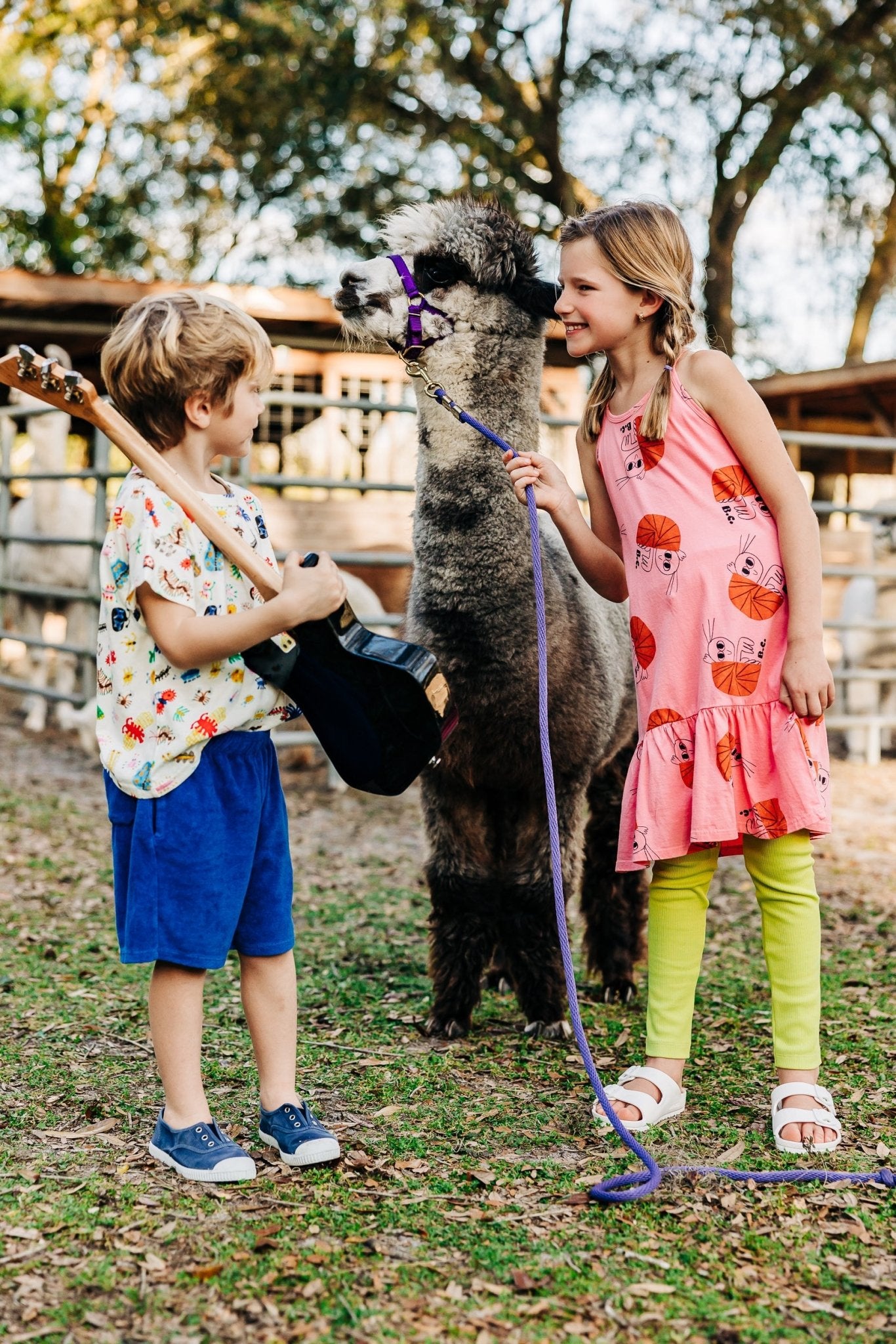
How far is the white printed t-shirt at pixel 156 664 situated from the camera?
2.03 meters

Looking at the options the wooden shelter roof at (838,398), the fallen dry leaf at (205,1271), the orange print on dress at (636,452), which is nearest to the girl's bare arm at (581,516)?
the orange print on dress at (636,452)

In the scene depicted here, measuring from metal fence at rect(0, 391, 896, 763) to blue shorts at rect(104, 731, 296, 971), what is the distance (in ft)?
13.2

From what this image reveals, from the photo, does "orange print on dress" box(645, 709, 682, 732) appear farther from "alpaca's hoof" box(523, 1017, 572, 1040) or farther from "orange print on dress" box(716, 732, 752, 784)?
"alpaca's hoof" box(523, 1017, 572, 1040)

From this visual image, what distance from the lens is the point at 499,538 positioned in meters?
2.96

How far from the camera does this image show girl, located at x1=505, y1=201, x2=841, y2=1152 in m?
2.38

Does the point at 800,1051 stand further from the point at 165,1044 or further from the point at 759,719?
the point at 165,1044

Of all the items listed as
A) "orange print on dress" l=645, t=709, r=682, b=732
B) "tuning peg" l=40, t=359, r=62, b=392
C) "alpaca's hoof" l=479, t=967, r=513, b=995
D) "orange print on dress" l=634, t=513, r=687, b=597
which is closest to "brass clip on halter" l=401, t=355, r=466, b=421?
"orange print on dress" l=634, t=513, r=687, b=597

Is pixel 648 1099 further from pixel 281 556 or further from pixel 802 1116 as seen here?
pixel 281 556

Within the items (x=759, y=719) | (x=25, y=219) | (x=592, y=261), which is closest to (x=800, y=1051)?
(x=759, y=719)

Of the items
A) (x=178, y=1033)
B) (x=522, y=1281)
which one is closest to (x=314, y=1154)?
(x=178, y=1033)

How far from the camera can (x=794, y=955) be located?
8.00 feet

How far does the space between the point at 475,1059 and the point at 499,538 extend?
1213 millimetres

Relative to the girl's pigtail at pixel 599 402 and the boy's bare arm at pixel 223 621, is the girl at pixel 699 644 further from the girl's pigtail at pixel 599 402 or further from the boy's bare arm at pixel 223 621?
the boy's bare arm at pixel 223 621

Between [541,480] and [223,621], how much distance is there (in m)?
0.86
